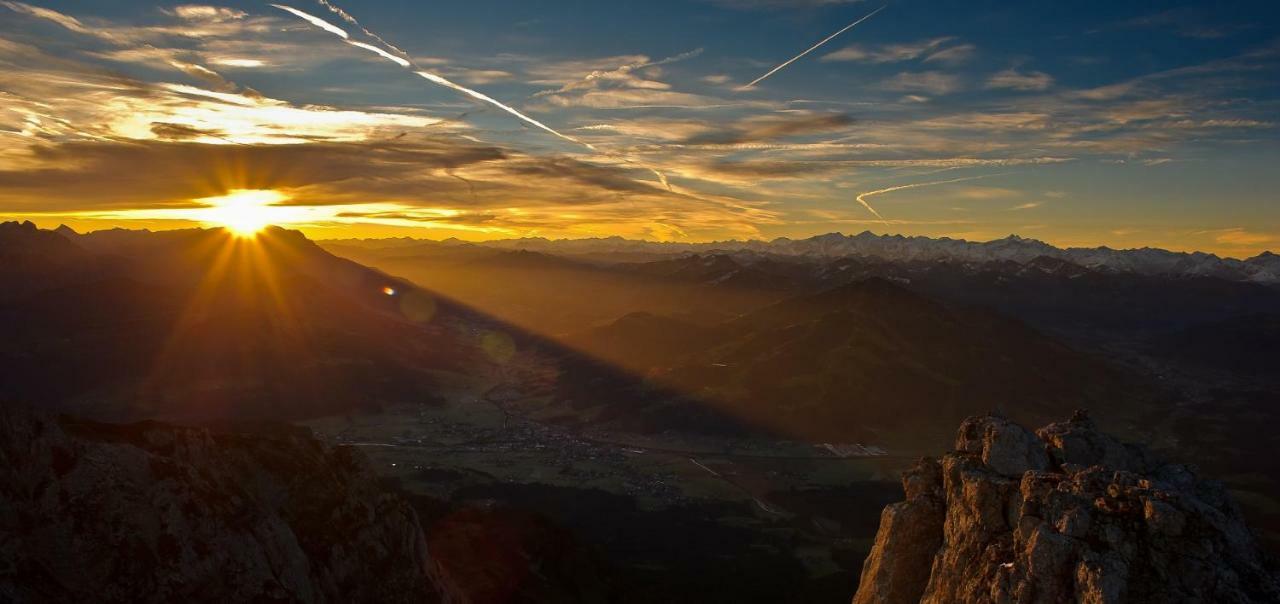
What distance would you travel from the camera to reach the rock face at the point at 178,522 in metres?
46.3

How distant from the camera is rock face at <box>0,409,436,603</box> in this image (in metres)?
46.3

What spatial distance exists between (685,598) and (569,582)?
30.8 metres

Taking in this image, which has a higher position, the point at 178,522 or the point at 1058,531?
the point at 1058,531

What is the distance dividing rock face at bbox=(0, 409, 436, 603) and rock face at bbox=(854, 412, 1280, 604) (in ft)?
139

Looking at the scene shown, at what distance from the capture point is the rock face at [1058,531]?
110 ft

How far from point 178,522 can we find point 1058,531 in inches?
2155

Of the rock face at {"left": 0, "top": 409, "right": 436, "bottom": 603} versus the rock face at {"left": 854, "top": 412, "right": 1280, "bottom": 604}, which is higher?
the rock face at {"left": 854, "top": 412, "right": 1280, "bottom": 604}

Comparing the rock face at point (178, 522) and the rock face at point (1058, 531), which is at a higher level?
the rock face at point (1058, 531)

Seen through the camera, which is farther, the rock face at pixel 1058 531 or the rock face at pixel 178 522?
the rock face at pixel 178 522

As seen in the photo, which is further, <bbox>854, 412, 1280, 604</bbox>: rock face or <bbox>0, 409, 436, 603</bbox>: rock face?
<bbox>0, 409, 436, 603</bbox>: rock face

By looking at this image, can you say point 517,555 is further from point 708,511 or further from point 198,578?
point 708,511

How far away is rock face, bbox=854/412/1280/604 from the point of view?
3347cm

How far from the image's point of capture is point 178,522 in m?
52.0

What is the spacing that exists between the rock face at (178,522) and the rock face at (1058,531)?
42.4 metres
